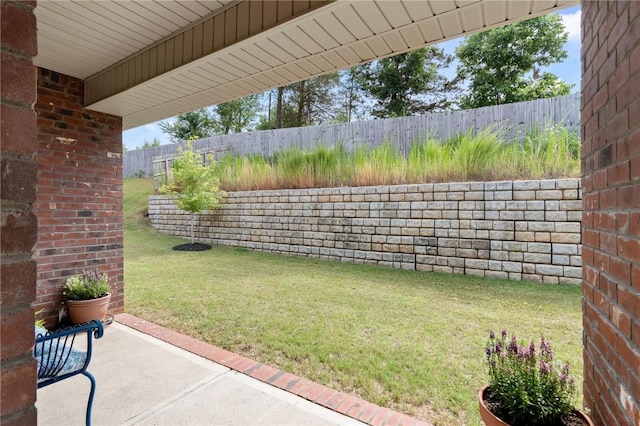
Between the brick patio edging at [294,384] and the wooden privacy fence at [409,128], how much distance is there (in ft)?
18.3

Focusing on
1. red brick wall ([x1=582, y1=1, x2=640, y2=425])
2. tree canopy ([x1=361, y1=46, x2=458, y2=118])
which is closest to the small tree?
red brick wall ([x1=582, y1=1, x2=640, y2=425])

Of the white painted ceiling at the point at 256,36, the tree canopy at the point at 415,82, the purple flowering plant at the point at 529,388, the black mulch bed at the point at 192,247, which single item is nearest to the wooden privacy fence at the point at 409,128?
the black mulch bed at the point at 192,247

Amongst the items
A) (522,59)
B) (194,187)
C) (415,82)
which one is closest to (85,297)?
(194,187)

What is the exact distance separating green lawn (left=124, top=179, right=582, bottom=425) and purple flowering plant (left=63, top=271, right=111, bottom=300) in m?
0.55

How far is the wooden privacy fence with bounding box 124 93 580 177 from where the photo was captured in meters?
7.18

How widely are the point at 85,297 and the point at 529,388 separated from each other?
3751 millimetres

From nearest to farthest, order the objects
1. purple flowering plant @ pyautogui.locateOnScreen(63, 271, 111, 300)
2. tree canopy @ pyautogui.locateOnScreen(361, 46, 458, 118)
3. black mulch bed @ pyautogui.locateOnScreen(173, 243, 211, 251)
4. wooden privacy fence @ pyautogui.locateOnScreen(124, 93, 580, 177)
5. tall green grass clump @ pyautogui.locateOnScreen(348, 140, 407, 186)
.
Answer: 1. purple flowering plant @ pyautogui.locateOnScreen(63, 271, 111, 300)
2. tall green grass clump @ pyautogui.locateOnScreen(348, 140, 407, 186)
3. wooden privacy fence @ pyautogui.locateOnScreen(124, 93, 580, 177)
4. black mulch bed @ pyautogui.locateOnScreen(173, 243, 211, 251)
5. tree canopy @ pyautogui.locateOnScreen(361, 46, 458, 118)

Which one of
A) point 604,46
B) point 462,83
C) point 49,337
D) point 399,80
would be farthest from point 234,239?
point 462,83

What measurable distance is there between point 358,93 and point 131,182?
12331 millimetres

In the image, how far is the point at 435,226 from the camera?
5.62 m

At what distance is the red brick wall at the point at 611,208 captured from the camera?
102 cm

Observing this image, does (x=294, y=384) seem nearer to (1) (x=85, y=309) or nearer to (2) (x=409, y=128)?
(1) (x=85, y=309)

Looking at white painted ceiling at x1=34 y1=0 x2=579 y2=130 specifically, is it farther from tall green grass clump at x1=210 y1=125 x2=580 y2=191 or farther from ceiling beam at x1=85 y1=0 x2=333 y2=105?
tall green grass clump at x1=210 y1=125 x2=580 y2=191

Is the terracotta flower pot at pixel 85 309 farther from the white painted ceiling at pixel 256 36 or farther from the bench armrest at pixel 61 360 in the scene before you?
the white painted ceiling at pixel 256 36
